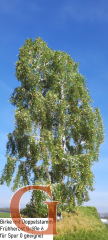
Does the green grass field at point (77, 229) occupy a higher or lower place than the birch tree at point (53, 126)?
lower

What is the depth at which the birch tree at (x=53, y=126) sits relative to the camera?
15242 millimetres

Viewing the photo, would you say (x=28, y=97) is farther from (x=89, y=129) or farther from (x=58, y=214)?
(x=58, y=214)

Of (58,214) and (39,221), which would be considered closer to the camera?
(39,221)

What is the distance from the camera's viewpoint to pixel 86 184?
1531 centimetres

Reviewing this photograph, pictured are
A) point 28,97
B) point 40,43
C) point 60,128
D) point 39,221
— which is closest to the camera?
point 39,221

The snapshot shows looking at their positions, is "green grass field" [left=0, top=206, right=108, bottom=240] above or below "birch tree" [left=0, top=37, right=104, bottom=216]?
below

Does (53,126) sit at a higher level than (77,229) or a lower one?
higher

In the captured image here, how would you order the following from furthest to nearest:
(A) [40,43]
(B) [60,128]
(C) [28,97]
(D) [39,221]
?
(A) [40,43]
(C) [28,97]
(B) [60,128]
(D) [39,221]

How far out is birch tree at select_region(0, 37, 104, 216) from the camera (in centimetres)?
1524

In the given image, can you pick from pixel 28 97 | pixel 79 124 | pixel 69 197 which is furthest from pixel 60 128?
pixel 69 197

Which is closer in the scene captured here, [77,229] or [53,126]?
[77,229]

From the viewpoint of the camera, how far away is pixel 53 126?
693 inches

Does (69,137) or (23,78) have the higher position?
(23,78)

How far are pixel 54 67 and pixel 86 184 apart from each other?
381 inches
